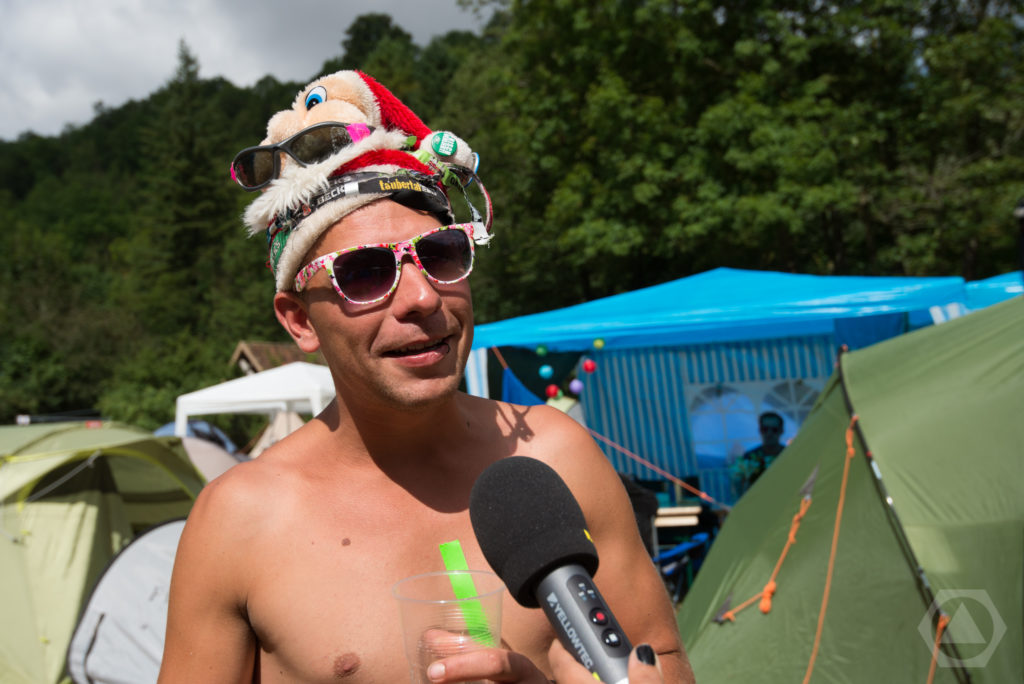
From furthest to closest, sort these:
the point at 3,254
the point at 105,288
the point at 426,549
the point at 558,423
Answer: the point at 105,288, the point at 3,254, the point at 558,423, the point at 426,549

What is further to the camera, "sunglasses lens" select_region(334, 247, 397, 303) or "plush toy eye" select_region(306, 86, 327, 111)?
"plush toy eye" select_region(306, 86, 327, 111)

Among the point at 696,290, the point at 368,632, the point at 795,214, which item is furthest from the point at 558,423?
the point at 795,214

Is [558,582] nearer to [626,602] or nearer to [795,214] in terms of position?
[626,602]

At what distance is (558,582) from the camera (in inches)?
37.0

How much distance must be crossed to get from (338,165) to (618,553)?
97cm

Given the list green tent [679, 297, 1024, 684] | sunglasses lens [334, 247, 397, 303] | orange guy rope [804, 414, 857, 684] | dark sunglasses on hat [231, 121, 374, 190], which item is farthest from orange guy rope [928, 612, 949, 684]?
dark sunglasses on hat [231, 121, 374, 190]

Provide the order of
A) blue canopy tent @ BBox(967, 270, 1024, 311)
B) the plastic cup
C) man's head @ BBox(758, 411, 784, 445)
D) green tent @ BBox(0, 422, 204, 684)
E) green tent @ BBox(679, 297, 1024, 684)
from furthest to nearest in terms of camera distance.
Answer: blue canopy tent @ BBox(967, 270, 1024, 311) → man's head @ BBox(758, 411, 784, 445) → green tent @ BBox(0, 422, 204, 684) → green tent @ BBox(679, 297, 1024, 684) → the plastic cup

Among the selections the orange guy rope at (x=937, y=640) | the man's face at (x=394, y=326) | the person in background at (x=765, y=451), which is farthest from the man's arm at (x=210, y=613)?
the person in background at (x=765, y=451)

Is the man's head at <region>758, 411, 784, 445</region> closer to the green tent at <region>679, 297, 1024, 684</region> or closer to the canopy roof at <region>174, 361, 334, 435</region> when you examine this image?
the green tent at <region>679, 297, 1024, 684</region>

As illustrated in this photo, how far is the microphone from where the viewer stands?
0.87 metres

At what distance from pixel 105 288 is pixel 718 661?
52.9 metres

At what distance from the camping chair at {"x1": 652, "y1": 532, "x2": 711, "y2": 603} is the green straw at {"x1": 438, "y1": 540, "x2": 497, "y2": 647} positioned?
230 inches

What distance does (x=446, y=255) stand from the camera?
1.59m

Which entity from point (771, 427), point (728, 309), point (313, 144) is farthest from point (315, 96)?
point (771, 427)
